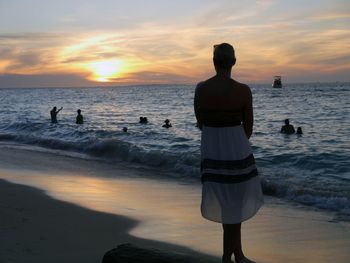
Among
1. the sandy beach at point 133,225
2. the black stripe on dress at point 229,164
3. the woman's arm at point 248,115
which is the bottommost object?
the sandy beach at point 133,225

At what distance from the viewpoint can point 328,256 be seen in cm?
563

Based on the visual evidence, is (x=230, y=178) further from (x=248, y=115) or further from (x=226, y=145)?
(x=248, y=115)

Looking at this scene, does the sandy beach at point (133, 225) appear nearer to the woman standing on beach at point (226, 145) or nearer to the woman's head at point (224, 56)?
the woman standing on beach at point (226, 145)

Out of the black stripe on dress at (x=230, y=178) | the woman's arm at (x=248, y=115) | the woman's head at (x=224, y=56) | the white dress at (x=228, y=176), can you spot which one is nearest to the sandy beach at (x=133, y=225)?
the white dress at (x=228, y=176)

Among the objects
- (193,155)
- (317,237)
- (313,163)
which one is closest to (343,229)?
(317,237)

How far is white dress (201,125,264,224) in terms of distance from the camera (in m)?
4.16

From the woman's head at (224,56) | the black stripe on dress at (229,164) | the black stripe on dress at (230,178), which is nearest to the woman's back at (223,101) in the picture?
the woman's head at (224,56)

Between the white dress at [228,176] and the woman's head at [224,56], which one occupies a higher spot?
the woman's head at [224,56]

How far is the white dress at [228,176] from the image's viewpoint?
4.16 metres

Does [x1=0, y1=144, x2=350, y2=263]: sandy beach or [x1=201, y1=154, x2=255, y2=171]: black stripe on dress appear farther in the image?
[x1=0, y1=144, x2=350, y2=263]: sandy beach

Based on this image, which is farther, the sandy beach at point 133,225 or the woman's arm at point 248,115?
the sandy beach at point 133,225

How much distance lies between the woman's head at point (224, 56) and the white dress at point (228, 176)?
52 cm

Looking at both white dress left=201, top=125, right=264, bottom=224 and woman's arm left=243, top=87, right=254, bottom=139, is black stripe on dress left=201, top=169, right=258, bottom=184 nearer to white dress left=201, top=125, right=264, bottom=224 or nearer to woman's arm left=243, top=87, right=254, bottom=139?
white dress left=201, top=125, right=264, bottom=224

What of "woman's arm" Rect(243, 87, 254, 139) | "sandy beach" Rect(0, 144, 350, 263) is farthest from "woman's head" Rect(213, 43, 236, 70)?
"sandy beach" Rect(0, 144, 350, 263)
